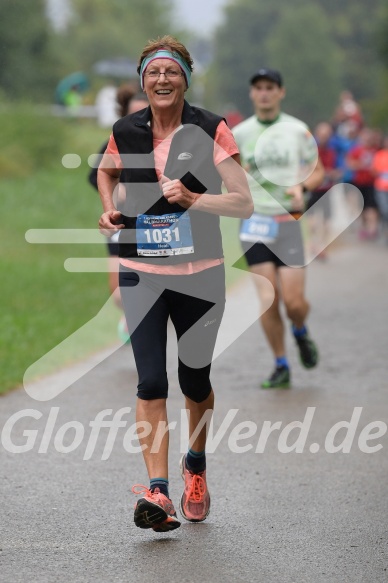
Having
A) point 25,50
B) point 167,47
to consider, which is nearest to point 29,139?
point 167,47

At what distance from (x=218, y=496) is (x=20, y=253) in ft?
44.4

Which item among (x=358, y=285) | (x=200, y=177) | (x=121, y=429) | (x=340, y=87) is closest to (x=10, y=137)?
(x=358, y=285)

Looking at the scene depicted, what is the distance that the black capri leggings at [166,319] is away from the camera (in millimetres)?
5898

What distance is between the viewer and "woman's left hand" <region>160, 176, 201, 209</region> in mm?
5633

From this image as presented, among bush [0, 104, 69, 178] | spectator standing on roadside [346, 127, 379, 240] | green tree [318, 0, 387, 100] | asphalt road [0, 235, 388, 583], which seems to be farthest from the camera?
green tree [318, 0, 387, 100]

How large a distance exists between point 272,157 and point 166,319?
3.90m

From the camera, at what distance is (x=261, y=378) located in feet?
33.8

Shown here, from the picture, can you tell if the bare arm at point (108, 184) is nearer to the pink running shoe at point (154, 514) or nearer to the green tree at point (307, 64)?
the pink running shoe at point (154, 514)

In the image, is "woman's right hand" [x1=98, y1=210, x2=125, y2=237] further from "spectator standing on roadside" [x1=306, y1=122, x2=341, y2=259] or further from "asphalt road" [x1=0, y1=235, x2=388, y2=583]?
"spectator standing on roadside" [x1=306, y1=122, x2=341, y2=259]

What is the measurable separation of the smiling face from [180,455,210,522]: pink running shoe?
5.64ft

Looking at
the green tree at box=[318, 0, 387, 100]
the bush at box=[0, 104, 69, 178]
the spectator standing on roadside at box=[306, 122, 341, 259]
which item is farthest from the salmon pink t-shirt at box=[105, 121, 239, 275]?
the green tree at box=[318, 0, 387, 100]

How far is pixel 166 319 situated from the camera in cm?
602

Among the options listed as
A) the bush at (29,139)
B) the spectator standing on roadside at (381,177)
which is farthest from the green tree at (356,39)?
the spectator standing on roadside at (381,177)

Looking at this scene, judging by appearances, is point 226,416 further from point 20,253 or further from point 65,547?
point 20,253
